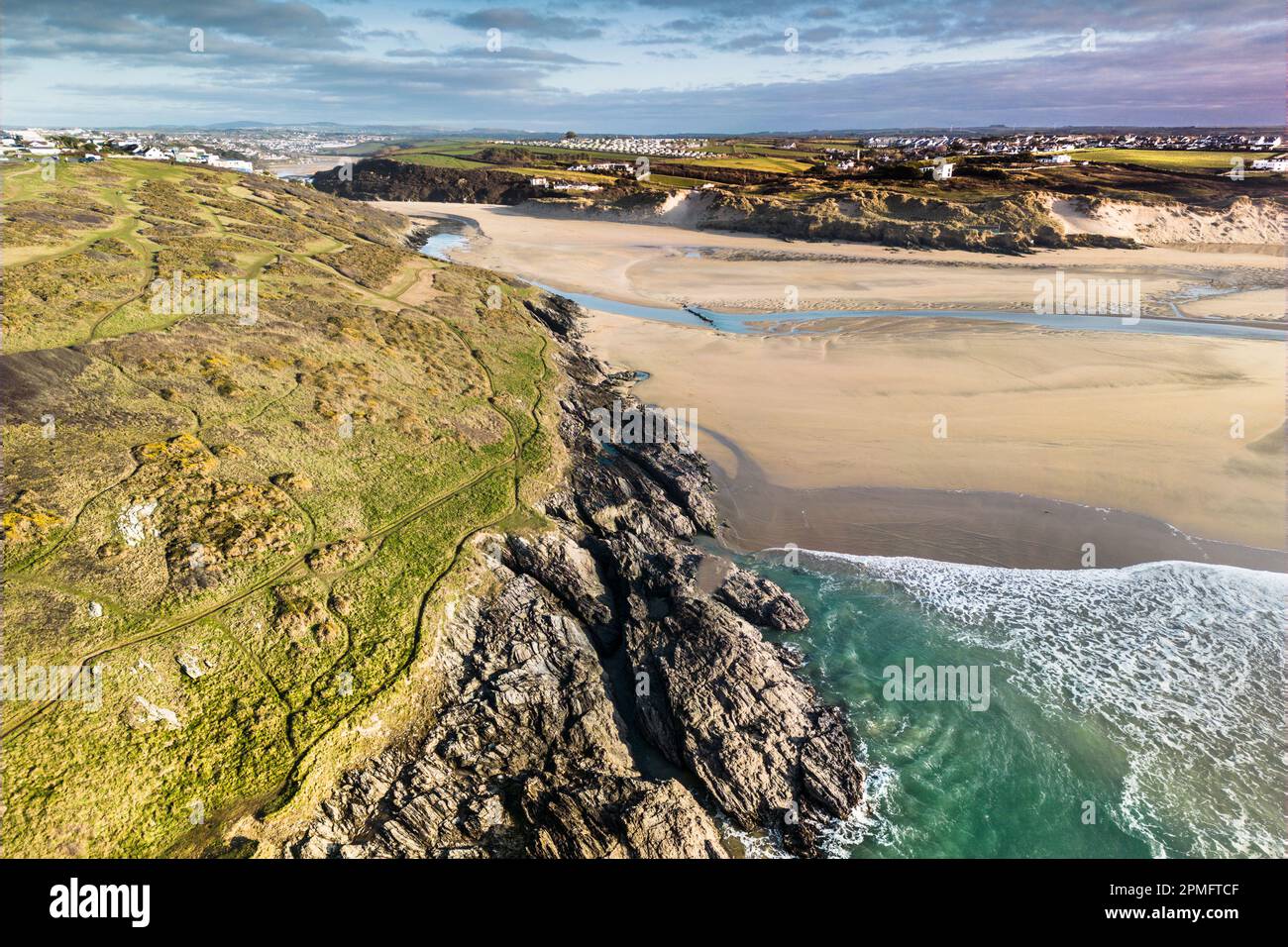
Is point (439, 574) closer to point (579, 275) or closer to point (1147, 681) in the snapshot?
point (1147, 681)

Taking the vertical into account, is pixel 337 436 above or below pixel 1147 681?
above

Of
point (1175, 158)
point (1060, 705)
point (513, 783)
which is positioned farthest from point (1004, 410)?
point (1175, 158)

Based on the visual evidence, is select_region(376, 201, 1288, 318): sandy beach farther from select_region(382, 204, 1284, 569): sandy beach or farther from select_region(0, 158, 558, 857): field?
select_region(0, 158, 558, 857): field

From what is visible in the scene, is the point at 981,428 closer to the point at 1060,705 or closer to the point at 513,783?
the point at 1060,705

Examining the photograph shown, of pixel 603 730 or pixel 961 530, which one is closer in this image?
pixel 603 730

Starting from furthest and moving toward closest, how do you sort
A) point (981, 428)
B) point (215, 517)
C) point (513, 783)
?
point (981, 428)
point (215, 517)
point (513, 783)

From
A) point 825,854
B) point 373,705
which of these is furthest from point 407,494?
point 825,854
